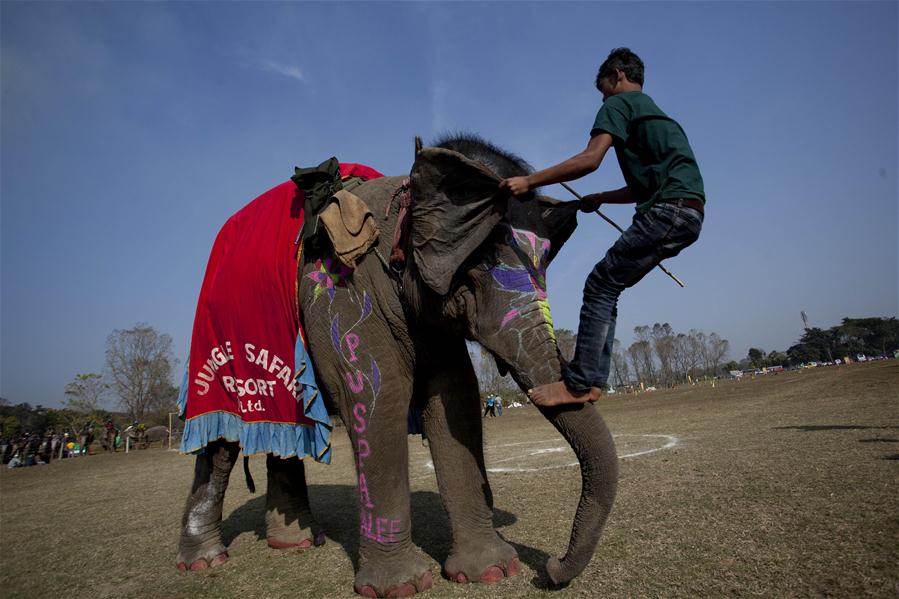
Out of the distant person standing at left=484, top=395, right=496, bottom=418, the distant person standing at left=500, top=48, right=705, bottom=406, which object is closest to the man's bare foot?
the distant person standing at left=500, top=48, right=705, bottom=406

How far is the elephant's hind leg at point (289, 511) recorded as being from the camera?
5.39m

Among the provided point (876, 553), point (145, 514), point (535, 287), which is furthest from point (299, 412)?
point (145, 514)

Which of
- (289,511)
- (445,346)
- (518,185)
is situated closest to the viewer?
(518,185)

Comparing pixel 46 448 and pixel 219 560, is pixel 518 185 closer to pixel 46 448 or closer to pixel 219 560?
pixel 219 560

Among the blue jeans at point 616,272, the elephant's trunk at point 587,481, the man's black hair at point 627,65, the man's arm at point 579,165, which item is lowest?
the elephant's trunk at point 587,481

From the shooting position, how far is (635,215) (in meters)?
3.12

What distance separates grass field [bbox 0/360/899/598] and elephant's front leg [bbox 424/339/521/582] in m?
0.17

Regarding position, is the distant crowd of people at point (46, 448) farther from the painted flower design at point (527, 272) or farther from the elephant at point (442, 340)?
the painted flower design at point (527, 272)

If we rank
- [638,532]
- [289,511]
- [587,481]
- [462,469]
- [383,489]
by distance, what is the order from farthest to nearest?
[289,511] < [462,469] < [638,532] < [383,489] < [587,481]

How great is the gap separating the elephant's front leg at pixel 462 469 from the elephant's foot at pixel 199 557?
2.53 metres

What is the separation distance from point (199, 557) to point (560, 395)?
4203mm

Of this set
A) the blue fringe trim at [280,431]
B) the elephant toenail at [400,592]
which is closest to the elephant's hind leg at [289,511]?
the blue fringe trim at [280,431]

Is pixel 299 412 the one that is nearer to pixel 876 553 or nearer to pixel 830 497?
pixel 876 553

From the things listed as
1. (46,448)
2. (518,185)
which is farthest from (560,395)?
(46,448)
